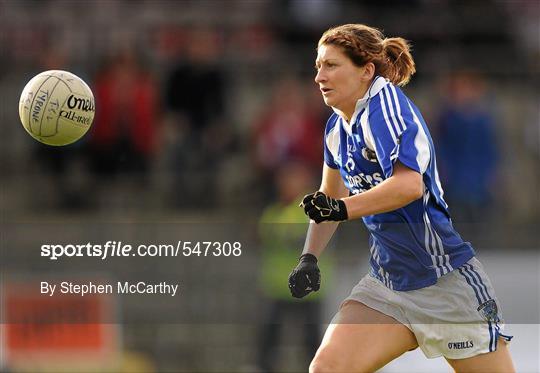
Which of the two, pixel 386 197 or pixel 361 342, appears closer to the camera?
pixel 386 197

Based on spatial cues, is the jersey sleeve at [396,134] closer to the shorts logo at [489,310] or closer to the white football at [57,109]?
the shorts logo at [489,310]

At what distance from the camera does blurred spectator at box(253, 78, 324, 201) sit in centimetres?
1008

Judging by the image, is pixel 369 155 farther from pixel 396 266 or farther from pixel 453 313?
pixel 453 313

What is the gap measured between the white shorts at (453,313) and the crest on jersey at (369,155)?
1.95 feet

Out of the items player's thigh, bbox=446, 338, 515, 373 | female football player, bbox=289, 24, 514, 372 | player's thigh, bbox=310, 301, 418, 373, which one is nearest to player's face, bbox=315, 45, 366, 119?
female football player, bbox=289, 24, 514, 372

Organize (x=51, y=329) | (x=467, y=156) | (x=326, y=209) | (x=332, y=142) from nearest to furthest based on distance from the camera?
(x=326, y=209)
(x=332, y=142)
(x=51, y=329)
(x=467, y=156)

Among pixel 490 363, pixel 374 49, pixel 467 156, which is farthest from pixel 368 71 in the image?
pixel 467 156

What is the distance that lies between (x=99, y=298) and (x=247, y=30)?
448 cm

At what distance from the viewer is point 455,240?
16.8 ft

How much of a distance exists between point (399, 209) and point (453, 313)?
50cm

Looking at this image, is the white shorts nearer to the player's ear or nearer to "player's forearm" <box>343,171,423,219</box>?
"player's forearm" <box>343,171,423,219</box>

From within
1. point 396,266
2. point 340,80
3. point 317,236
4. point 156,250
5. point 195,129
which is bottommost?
point 396,266

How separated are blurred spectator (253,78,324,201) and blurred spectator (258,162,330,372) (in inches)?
42.6

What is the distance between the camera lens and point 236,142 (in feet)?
35.9
